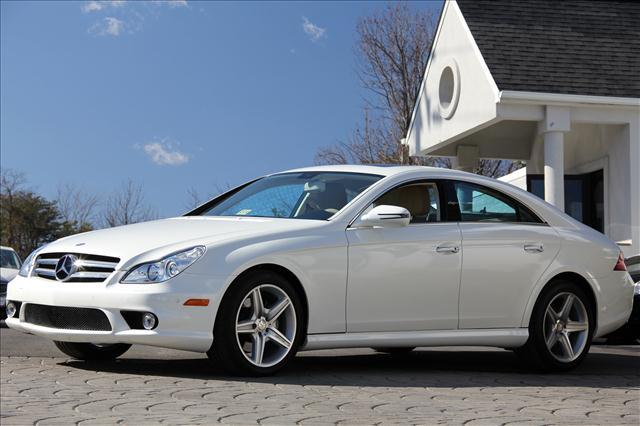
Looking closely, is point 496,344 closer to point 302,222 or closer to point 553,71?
point 302,222

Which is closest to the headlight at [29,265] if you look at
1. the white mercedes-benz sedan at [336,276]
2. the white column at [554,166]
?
the white mercedes-benz sedan at [336,276]

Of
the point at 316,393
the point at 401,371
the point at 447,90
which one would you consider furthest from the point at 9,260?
the point at 316,393

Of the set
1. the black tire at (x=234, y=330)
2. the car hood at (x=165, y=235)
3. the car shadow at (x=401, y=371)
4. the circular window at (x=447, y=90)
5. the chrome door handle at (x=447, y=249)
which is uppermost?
the circular window at (x=447, y=90)

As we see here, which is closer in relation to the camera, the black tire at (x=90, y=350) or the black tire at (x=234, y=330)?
the black tire at (x=234, y=330)

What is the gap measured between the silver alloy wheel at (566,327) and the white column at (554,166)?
396 inches

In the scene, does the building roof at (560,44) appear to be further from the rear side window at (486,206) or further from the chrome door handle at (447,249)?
the chrome door handle at (447,249)

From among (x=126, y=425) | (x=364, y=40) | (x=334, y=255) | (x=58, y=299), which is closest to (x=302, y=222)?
(x=334, y=255)

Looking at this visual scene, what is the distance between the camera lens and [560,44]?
19266mm

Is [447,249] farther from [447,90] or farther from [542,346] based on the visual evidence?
[447,90]

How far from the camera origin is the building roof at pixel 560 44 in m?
18.1

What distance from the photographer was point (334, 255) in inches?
280

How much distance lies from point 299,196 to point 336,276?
2.97 ft

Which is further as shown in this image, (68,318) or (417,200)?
(417,200)

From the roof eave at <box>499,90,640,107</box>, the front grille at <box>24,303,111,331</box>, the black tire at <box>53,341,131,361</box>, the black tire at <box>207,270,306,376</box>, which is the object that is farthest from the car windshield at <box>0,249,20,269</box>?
the black tire at <box>207,270,306,376</box>
